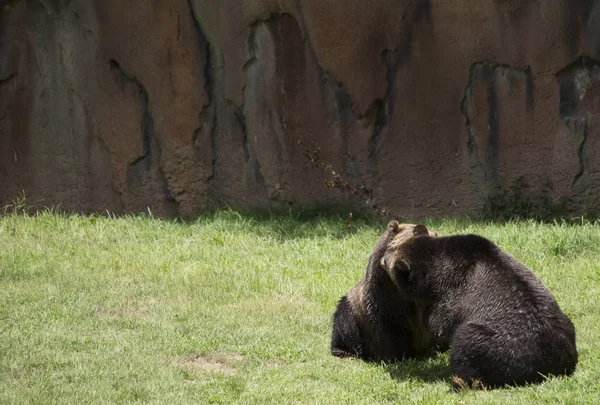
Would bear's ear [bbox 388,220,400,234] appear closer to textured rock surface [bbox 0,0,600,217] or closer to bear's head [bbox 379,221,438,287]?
bear's head [bbox 379,221,438,287]

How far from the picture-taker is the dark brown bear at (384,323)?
280 inches

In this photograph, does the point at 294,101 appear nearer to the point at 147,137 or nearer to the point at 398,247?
the point at 147,137

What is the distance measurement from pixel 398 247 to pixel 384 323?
1.92 ft

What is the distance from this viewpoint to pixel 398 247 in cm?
693

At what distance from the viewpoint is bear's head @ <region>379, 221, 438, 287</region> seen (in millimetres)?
6750

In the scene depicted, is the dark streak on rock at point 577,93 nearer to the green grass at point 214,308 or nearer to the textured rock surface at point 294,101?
the textured rock surface at point 294,101

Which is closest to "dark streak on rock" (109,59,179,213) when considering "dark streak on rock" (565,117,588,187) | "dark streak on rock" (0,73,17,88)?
"dark streak on rock" (0,73,17,88)

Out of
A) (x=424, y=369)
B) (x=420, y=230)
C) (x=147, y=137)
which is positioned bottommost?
(x=424, y=369)

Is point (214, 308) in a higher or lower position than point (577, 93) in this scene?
lower

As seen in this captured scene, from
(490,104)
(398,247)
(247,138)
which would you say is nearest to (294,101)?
(247,138)

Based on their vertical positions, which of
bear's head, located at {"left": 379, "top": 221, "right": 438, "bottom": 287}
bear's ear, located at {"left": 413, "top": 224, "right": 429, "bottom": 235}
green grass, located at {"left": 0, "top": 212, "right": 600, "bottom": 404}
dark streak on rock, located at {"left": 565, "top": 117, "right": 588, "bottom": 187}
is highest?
bear's ear, located at {"left": 413, "top": 224, "right": 429, "bottom": 235}

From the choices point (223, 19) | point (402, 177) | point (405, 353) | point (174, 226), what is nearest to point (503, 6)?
point (402, 177)

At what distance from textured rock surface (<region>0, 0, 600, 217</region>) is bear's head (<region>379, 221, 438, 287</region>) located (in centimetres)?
428

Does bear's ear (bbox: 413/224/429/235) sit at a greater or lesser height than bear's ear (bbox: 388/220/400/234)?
greater
